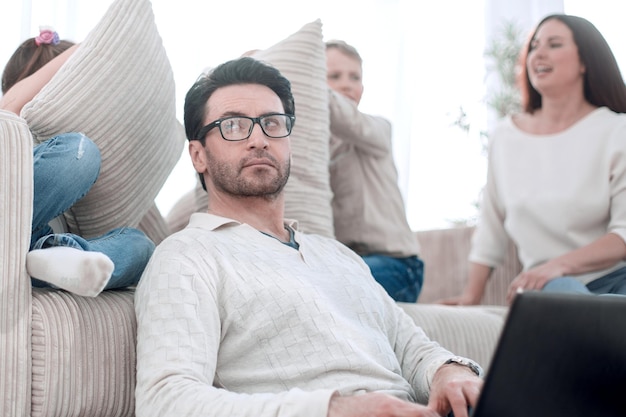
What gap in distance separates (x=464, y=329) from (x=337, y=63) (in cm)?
85

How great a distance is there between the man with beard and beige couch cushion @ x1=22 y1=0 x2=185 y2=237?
9cm

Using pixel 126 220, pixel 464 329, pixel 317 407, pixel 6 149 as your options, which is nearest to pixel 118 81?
pixel 126 220

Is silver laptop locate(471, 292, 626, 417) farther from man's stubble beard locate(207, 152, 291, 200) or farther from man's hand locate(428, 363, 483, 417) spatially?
man's stubble beard locate(207, 152, 291, 200)

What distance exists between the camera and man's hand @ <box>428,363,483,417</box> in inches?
44.1

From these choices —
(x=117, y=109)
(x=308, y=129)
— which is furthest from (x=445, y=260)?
(x=117, y=109)

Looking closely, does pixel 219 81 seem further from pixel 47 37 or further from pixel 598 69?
pixel 598 69

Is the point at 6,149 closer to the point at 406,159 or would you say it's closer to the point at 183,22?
the point at 183,22

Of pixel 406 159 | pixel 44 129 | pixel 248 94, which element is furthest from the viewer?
pixel 406 159

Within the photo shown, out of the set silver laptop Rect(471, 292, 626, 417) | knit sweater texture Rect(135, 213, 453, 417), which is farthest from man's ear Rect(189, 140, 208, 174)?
silver laptop Rect(471, 292, 626, 417)

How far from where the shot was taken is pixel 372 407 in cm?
96

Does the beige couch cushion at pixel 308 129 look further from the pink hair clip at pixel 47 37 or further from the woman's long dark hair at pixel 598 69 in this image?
the woman's long dark hair at pixel 598 69

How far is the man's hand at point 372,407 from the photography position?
95 centimetres

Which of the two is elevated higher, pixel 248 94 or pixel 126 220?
pixel 248 94

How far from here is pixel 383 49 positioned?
11.4 ft
